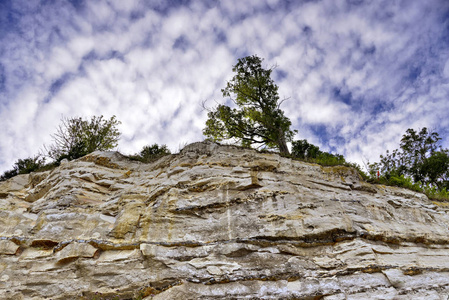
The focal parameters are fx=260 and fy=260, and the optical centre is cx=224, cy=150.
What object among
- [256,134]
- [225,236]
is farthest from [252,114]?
[225,236]

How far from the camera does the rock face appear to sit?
610 cm

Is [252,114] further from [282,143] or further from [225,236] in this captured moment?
[225,236]

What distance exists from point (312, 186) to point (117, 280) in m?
6.90

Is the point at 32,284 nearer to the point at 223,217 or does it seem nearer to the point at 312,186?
the point at 223,217

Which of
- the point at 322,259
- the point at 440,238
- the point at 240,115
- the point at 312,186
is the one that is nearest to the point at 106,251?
the point at 322,259

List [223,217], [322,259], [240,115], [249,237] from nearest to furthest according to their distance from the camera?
[322,259] → [249,237] → [223,217] → [240,115]

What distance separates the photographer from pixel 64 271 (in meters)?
6.41

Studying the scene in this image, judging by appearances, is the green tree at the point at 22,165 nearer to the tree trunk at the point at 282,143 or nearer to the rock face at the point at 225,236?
the rock face at the point at 225,236

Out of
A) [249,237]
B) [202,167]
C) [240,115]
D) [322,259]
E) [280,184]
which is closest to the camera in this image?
[322,259]

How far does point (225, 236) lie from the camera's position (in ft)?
24.4

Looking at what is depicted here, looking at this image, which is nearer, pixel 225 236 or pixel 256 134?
pixel 225 236

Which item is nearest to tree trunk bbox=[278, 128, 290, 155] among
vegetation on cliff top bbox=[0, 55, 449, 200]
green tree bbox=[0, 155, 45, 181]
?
vegetation on cliff top bbox=[0, 55, 449, 200]

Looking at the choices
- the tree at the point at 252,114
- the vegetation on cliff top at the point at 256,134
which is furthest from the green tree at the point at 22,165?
the tree at the point at 252,114

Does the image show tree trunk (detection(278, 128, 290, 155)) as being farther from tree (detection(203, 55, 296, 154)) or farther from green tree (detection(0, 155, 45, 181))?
green tree (detection(0, 155, 45, 181))
